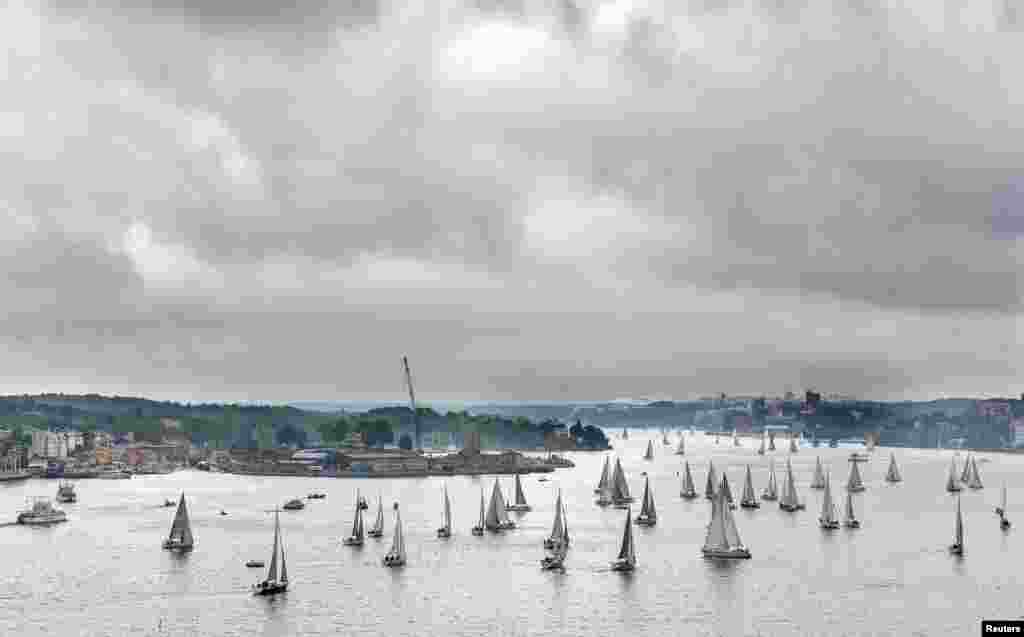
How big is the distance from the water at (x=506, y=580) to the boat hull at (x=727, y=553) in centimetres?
94

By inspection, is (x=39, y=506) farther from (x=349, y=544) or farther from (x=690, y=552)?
(x=690, y=552)

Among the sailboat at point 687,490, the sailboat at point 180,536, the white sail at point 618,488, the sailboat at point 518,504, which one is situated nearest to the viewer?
the sailboat at point 180,536

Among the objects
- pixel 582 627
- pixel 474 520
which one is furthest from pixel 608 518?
pixel 582 627

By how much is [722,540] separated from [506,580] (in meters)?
19.2

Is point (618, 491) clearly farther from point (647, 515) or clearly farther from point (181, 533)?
point (181, 533)

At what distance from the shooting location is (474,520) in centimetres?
12600

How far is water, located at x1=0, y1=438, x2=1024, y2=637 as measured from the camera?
69.4 meters

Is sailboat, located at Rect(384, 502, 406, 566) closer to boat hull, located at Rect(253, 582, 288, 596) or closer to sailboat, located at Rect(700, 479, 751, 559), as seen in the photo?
boat hull, located at Rect(253, 582, 288, 596)

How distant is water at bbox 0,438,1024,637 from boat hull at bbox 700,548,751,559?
0.94 metres

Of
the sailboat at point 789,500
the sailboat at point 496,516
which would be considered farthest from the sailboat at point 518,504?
the sailboat at point 789,500

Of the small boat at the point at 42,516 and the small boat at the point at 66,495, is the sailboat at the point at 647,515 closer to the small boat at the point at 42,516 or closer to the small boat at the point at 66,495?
the small boat at the point at 42,516

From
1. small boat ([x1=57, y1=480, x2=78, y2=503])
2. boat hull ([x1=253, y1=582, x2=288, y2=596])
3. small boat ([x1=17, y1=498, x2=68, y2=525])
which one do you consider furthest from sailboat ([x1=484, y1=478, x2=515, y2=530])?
small boat ([x1=57, y1=480, x2=78, y2=503])

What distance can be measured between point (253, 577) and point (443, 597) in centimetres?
1402

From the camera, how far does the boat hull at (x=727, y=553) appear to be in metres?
A: 94.0
